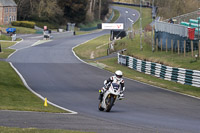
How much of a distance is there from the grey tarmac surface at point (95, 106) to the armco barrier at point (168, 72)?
3.46 m

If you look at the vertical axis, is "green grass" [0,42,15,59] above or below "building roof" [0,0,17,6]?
below

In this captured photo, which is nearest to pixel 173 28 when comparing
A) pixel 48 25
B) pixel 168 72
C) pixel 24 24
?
pixel 168 72

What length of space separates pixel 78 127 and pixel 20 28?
Answer: 3314 inches

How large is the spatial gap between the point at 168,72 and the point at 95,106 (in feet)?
50.1

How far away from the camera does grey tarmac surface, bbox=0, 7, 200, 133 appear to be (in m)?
13.6

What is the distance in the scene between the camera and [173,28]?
46.4 m

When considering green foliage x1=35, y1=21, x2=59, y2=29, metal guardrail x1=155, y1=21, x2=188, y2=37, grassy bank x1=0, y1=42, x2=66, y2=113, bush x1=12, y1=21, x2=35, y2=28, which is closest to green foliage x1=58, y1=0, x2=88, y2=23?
green foliage x1=35, y1=21, x2=59, y2=29

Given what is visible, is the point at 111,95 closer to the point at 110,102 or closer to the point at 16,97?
the point at 110,102

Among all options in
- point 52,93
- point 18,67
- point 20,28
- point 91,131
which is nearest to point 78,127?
point 91,131

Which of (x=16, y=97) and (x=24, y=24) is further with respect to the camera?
(x=24, y=24)

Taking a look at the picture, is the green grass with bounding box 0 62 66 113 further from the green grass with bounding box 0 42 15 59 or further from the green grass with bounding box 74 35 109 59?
the green grass with bounding box 74 35 109 59

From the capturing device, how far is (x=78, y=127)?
13.1 m

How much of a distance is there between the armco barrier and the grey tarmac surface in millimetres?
3460

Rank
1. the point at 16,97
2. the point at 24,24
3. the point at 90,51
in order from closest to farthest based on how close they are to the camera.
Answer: the point at 16,97, the point at 90,51, the point at 24,24
